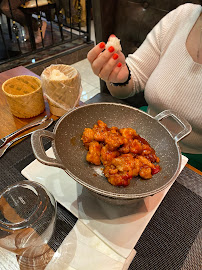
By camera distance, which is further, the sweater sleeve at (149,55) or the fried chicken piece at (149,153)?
the sweater sleeve at (149,55)

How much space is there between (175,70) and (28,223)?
958mm

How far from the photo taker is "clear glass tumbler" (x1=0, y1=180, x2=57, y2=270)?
540mm

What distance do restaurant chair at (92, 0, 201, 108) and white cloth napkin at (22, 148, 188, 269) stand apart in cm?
79

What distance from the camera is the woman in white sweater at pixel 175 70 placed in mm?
1037

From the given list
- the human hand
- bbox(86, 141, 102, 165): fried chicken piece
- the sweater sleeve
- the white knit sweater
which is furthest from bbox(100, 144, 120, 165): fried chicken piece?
the sweater sleeve

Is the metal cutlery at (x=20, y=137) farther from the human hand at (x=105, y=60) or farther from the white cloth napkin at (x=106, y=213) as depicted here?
the human hand at (x=105, y=60)

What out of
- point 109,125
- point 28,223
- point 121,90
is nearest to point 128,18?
point 121,90

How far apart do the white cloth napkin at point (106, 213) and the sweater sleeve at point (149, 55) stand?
761mm

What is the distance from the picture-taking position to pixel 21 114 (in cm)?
106

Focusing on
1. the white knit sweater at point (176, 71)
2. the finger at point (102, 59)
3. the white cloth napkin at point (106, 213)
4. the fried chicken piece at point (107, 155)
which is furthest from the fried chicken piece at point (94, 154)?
the white knit sweater at point (176, 71)

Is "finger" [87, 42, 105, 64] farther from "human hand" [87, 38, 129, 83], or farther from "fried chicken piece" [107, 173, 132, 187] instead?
"fried chicken piece" [107, 173, 132, 187]

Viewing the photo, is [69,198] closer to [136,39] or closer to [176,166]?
[176,166]

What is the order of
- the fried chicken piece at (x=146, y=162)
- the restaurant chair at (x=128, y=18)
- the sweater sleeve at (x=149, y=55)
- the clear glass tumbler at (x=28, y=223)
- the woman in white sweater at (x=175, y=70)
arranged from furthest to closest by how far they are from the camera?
the restaurant chair at (x=128, y=18)
the sweater sleeve at (x=149, y=55)
the woman in white sweater at (x=175, y=70)
the fried chicken piece at (x=146, y=162)
the clear glass tumbler at (x=28, y=223)

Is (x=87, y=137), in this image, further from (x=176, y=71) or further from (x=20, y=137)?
(x=176, y=71)
